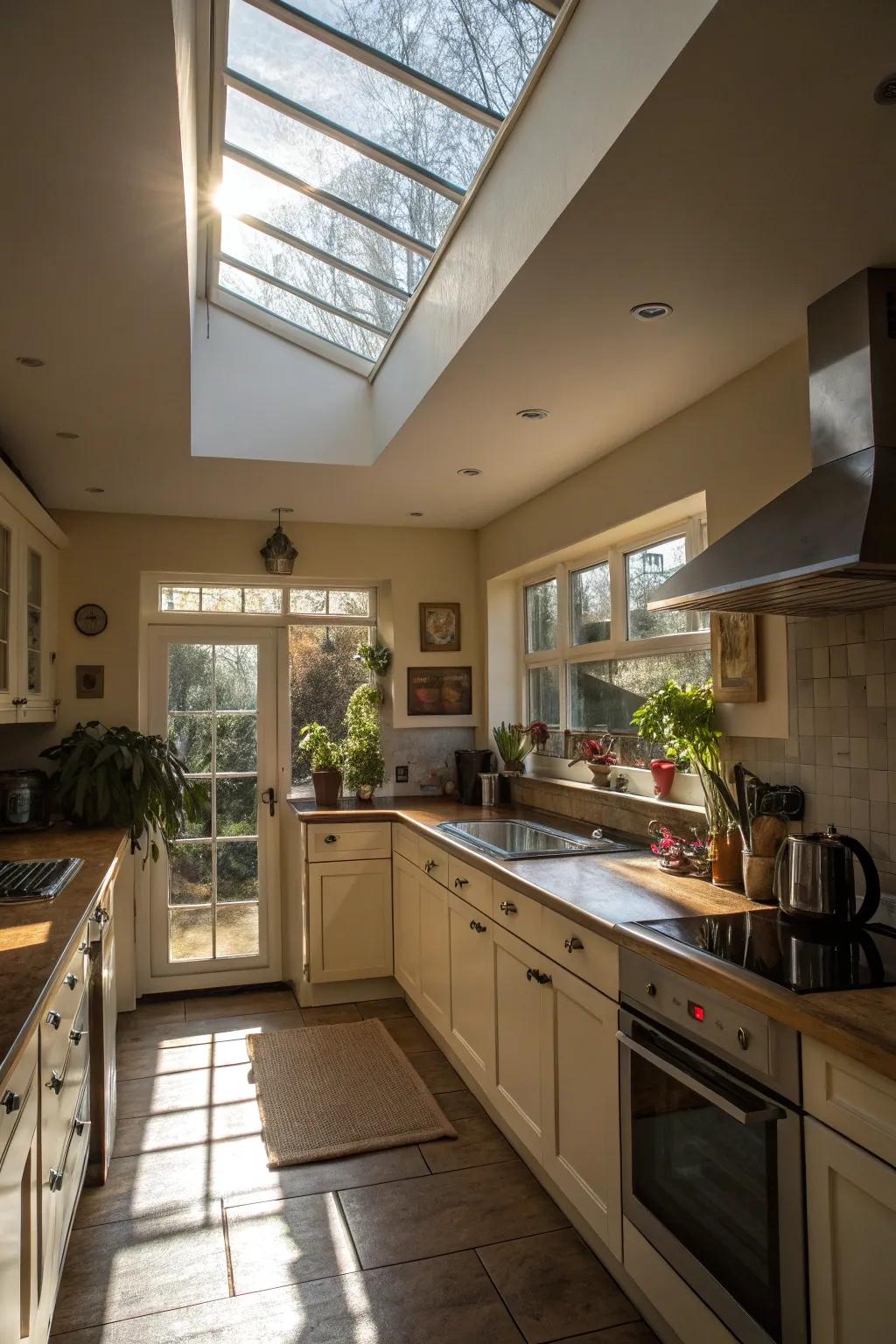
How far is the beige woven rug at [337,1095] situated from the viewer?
300cm

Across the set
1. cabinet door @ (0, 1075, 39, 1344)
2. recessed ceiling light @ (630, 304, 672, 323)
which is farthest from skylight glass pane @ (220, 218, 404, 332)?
cabinet door @ (0, 1075, 39, 1344)

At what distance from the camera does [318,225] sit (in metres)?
3.07

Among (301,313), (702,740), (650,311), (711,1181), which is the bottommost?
(711,1181)

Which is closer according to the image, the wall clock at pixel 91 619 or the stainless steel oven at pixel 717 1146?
the stainless steel oven at pixel 717 1146

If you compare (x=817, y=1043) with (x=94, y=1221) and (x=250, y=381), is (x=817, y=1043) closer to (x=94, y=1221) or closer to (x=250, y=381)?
(x=94, y=1221)

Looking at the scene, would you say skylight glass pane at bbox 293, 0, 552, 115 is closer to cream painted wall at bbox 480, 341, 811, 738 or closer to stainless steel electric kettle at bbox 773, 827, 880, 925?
cream painted wall at bbox 480, 341, 811, 738

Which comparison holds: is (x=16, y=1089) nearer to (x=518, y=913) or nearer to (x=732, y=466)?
(x=518, y=913)

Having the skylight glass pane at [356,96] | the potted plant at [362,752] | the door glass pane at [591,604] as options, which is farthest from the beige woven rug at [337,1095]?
the skylight glass pane at [356,96]

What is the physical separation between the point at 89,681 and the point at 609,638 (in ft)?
8.29

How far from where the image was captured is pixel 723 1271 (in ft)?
5.57

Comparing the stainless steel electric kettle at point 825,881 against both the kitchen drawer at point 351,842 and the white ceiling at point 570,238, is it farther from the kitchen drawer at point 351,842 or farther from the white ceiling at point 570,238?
Answer: the kitchen drawer at point 351,842

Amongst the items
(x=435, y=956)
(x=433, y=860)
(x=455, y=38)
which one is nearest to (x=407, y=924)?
(x=435, y=956)

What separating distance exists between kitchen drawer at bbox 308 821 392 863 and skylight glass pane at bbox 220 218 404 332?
7.45ft

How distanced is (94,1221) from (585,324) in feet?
9.28
